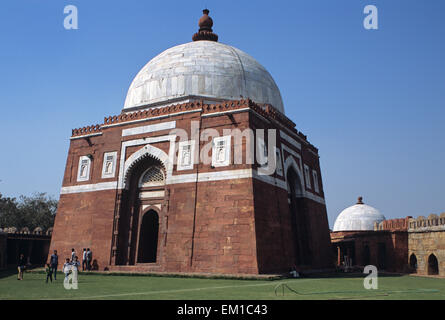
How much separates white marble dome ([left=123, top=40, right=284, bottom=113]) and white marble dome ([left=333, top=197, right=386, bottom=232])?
19.2 meters

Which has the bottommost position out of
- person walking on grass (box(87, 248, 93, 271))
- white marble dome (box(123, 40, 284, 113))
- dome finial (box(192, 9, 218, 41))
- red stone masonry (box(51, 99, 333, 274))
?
person walking on grass (box(87, 248, 93, 271))

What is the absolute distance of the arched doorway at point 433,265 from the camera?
839 inches

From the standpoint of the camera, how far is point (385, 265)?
25016 mm

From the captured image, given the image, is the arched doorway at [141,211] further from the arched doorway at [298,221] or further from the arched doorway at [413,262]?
the arched doorway at [413,262]

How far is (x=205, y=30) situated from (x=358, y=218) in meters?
23.2

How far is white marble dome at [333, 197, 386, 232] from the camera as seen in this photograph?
37.1 metres

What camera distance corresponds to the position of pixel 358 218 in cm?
3762

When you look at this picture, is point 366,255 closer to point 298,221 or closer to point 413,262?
point 413,262

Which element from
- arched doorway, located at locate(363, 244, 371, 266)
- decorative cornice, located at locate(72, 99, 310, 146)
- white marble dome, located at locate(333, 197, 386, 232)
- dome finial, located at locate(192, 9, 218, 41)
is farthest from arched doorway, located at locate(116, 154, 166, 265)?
white marble dome, located at locate(333, 197, 386, 232)

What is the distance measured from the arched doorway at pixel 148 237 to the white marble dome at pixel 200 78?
19.6 feet

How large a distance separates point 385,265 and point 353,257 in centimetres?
567

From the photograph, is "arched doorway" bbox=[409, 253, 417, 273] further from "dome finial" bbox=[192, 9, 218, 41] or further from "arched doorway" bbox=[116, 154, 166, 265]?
"dome finial" bbox=[192, 9, 218, 41]
